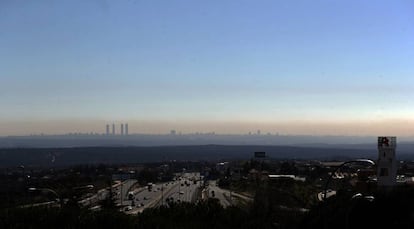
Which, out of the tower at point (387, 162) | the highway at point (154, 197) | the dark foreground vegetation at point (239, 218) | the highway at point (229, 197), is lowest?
the highway at point (154, 197)

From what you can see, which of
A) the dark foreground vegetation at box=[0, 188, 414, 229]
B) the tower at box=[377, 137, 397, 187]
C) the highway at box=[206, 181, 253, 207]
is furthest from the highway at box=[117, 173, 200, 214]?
the tower at box=[377, 137, 397, 187]

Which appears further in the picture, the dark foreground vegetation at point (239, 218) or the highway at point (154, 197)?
the highway at point (154, 197)

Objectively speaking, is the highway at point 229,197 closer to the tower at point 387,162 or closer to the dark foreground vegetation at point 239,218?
the tower at point 387,162

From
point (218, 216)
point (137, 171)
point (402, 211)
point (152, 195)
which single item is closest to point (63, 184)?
point (152, 195)

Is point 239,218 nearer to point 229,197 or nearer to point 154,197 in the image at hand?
point 229,197

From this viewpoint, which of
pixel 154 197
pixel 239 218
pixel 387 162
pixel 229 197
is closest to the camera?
pixel 239 218

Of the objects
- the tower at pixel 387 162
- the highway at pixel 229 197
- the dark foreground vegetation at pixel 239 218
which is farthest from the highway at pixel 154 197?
the tower at pixel 387 162

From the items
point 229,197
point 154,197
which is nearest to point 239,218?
point 229,197

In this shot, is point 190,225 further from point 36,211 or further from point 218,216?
point 36,211
